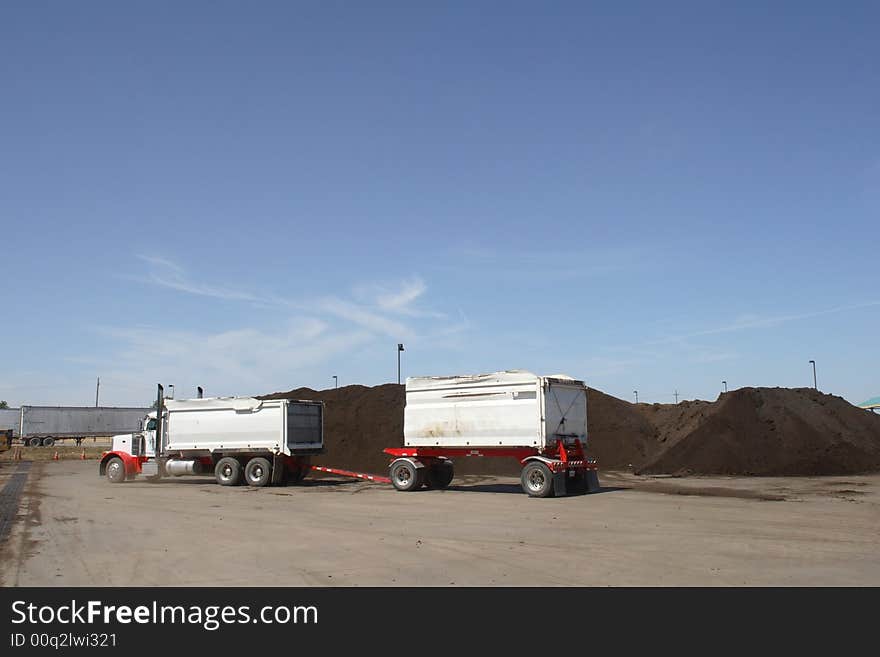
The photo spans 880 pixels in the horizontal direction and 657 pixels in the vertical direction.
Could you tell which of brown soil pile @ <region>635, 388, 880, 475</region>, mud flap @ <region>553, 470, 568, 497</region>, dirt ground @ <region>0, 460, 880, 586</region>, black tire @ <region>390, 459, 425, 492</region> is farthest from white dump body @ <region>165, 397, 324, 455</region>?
brown soil pile @ <region>635, 388, 880, 475</region>

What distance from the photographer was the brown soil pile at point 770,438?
120 feet

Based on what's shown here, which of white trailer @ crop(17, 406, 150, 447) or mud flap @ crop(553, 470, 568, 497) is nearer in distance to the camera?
mud flap @ crop(553, 470, 568, 497)

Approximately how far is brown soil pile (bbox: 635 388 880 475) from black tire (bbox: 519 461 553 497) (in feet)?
47.6

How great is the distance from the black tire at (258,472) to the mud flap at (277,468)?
0.53 feet

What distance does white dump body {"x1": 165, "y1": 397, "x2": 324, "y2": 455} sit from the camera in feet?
99.9

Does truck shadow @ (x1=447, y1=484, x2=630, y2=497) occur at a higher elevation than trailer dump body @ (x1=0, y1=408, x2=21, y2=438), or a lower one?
lower

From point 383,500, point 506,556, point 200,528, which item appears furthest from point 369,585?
point 383,500

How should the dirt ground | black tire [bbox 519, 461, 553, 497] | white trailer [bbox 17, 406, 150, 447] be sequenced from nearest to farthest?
the dirt ground
black tire [bbox 519, 461, 553, 497]
white trailer [bbox 17, 406, 150, 447]

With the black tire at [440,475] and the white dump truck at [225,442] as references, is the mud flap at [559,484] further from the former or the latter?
the white dump truck at [225,442]

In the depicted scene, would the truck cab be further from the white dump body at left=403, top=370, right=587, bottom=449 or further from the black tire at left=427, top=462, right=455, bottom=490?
the black tire at left=427, top=462, right=455, bottom=490

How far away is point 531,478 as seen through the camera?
25062 millimetres
